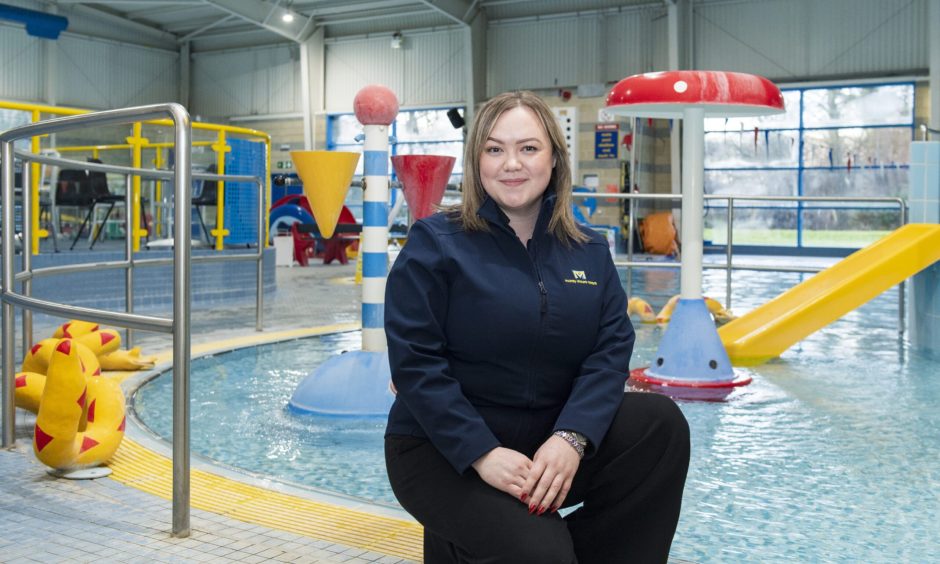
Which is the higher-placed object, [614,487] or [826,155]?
[826,155]

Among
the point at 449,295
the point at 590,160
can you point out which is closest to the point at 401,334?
the point at 449,295

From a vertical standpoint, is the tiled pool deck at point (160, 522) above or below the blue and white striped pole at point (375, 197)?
below

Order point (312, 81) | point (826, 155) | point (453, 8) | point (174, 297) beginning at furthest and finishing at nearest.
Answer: point (312, 81)
point (826, 155)
point (453, 8)
point (174, 297)

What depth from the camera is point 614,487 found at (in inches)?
62.7

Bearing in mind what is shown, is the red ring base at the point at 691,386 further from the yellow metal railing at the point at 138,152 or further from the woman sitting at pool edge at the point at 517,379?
the yellow metal railing at the point at 138,152

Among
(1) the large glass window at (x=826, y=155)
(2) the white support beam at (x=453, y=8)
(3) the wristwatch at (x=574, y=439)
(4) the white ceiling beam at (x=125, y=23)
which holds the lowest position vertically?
(3) the wristwatch at (x=574, y=439)

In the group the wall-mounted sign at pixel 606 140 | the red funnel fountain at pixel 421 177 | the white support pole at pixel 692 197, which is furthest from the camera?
the wall-mounted sign at pixel 606 140

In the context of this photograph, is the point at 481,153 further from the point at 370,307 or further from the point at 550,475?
the point at 370,307

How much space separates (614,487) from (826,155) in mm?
17374

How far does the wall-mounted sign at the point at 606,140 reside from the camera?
667 inches

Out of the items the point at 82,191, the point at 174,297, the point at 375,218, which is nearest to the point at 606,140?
the point at 82,191

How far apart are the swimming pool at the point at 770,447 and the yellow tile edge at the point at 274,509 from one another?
8.0 inches

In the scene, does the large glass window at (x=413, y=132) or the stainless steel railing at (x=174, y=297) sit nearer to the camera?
the stainless steel railing at (x=174, y=297)

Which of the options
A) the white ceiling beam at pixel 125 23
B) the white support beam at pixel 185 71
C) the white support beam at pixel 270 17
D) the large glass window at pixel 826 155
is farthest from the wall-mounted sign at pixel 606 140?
the white ceiling beam at pixel 125 23
